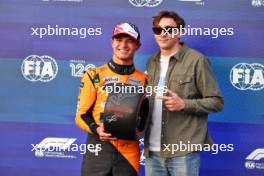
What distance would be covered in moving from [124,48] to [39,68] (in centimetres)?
96

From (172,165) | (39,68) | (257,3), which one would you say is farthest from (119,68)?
(257,3)

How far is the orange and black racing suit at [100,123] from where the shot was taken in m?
1.73

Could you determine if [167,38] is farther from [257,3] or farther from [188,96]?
[257,3]

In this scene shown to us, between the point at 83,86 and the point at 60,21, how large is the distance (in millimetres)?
867

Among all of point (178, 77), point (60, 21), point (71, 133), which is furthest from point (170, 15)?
point (71, 133)

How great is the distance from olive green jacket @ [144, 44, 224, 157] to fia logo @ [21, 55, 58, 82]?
3.25 feet

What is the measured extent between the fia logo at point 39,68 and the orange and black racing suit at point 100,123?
0.80 meters

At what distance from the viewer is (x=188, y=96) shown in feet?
5.73

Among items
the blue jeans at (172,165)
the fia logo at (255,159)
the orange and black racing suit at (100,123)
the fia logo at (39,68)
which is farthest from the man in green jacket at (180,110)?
the fia logo at (39,68)

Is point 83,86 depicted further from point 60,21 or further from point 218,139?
point 218,139

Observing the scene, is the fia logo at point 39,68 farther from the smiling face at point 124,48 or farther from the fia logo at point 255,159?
the fia logo at point 255,159

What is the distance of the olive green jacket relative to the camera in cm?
171

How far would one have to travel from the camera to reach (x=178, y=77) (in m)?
1.74

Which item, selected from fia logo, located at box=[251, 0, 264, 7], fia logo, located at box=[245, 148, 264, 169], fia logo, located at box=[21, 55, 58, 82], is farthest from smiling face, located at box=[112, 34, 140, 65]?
fia logo, located at box=[245, 148, 264, 169]
